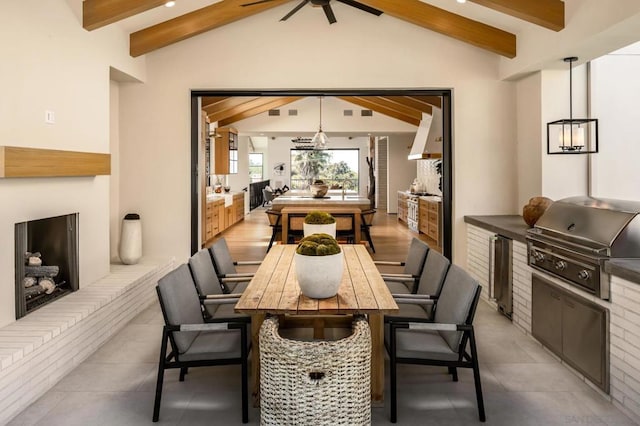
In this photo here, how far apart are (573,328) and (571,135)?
2.04m

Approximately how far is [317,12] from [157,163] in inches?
92.6

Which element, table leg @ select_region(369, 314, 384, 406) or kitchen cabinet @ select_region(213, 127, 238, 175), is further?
kitchen cabinet @ select_region(213, 127, 238, 175)

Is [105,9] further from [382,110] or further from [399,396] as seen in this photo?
[382,110]

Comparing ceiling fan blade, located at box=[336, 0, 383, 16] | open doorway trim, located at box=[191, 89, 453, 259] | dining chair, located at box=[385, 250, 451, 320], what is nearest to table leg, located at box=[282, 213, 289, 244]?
open doorway trim, located at box=[191, 89, 453, 259]

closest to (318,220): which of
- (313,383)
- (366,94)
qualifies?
(313,383)

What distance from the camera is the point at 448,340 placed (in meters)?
2.54

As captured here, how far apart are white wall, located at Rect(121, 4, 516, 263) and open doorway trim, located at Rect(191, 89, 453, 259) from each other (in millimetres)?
73

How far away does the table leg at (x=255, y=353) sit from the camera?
8.23ft

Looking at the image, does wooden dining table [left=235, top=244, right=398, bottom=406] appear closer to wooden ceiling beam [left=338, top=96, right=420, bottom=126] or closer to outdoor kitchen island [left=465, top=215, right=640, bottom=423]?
outdoor kitchen island [left=465, top=215, right=640, bottom=423]

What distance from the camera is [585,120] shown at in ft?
13.9

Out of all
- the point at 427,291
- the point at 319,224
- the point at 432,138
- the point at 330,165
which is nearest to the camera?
the point at 427,291

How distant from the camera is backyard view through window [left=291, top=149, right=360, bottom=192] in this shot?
18891 mm

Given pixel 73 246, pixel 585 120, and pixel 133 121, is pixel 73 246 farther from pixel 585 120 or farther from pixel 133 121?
pixel 585 120

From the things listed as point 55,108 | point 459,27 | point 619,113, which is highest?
point 459,27
